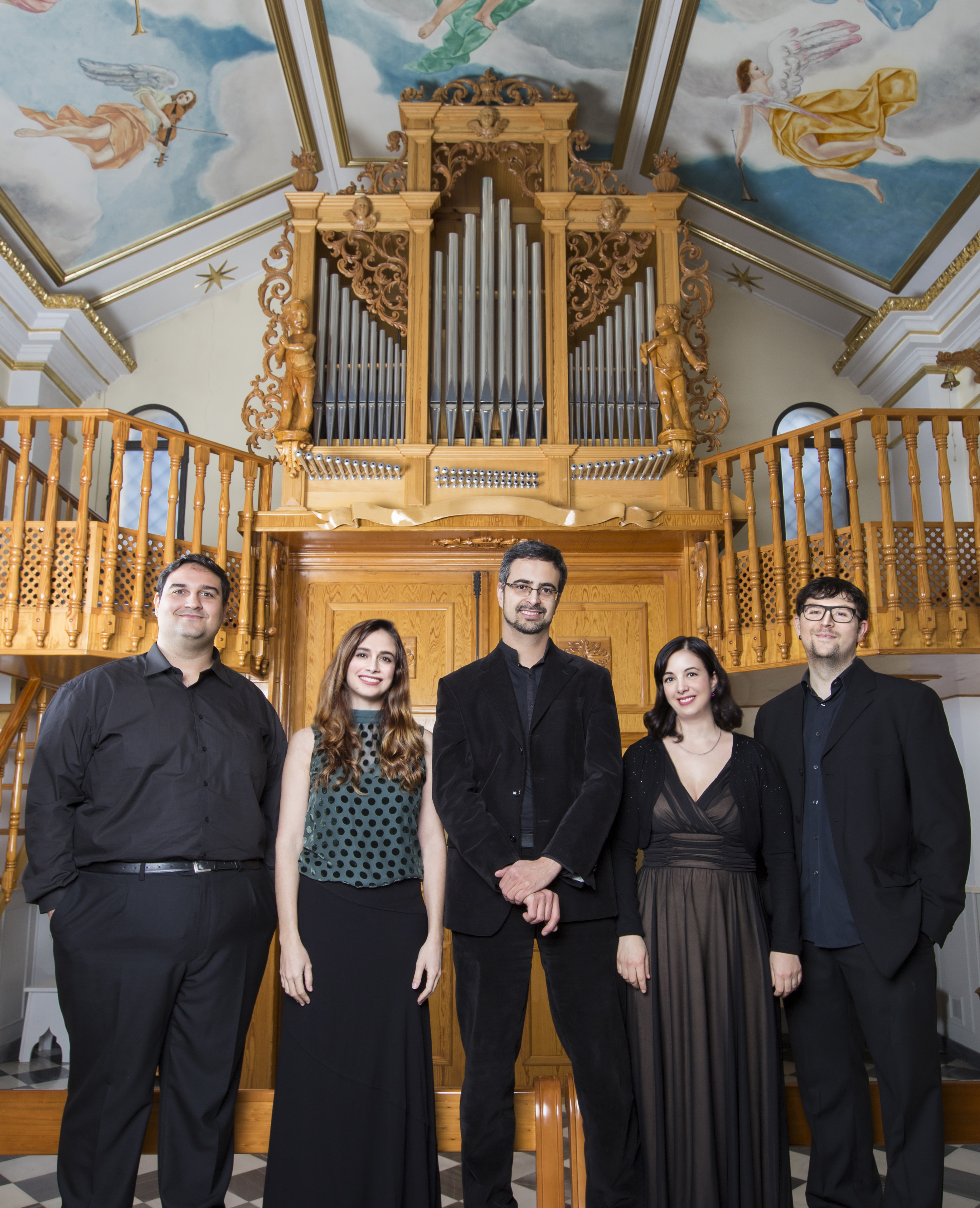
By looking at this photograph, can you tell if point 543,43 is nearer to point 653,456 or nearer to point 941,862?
point 653,456

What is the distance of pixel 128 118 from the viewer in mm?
5984

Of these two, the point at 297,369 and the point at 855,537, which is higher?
the point at 297,369

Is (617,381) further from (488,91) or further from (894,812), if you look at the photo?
(894,812)

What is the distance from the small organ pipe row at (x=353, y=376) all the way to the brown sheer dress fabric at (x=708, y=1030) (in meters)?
3.79

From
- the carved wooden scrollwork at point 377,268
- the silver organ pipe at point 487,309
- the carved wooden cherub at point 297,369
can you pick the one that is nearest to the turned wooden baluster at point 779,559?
the silver organ pipe at point 487,309

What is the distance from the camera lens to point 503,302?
6.15 metres

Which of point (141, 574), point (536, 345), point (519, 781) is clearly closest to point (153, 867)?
point (519, 781)

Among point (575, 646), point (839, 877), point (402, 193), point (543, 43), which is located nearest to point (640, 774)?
point (839, 877)

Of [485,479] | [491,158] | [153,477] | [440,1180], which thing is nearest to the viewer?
[440,1180]

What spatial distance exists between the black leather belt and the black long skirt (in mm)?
A: 297

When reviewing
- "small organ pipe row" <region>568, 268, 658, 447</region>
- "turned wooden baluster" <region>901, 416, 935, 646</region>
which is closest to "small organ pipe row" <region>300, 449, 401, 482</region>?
"small organ pipe row" <region>568, 268, 658, 447</region>

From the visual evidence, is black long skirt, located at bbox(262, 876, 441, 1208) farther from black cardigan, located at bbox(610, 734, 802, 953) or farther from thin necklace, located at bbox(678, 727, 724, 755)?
thin necklace, located at bbox(678, 727, 724, 755)

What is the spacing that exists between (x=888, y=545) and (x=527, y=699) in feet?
9.14

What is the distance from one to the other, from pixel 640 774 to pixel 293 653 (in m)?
3.61
